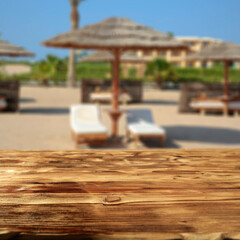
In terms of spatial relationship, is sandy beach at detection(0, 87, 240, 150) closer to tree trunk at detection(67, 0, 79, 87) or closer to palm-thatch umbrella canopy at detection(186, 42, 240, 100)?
palm-thatch umbrella canopy at detection(186, 42, 240, 100)

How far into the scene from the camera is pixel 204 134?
402 inches

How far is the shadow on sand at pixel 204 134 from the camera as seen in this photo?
943cm

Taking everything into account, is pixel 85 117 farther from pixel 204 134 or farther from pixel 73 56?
pixel 73 56

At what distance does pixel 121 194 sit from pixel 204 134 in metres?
8.92

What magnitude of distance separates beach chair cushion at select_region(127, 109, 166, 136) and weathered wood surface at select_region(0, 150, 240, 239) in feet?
20.5

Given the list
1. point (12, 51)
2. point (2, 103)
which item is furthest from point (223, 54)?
point (2, 103)

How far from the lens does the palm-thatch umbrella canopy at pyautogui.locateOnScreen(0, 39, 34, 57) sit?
13500 millimetres

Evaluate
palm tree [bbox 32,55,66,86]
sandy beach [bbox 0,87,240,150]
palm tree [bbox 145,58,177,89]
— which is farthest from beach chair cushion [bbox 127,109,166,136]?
palm tree [bbox 32,55,66,86]

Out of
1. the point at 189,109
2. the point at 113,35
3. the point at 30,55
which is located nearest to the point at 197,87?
the point at 189,109

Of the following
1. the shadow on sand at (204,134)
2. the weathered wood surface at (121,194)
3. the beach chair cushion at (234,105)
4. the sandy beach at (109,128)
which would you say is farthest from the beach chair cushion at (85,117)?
the beach chair cushion at (234,105)

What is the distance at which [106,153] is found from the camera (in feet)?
6.98

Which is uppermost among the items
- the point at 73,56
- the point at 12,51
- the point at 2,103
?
the point at 73,56

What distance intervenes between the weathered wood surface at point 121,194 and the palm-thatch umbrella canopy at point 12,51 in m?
12.1

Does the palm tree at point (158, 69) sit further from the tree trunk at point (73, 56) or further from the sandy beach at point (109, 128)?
the sandy beach at point (109, 128)
